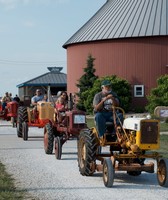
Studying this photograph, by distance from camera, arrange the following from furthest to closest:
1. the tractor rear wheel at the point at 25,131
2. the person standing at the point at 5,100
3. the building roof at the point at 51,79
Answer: the building roof at the point at 51,79 → the person standing at the point at 5,100 → the tractor rear wheel at the point at 25,131

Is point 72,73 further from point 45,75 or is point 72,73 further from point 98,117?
point 98,117

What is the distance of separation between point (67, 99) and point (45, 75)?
57845 mm

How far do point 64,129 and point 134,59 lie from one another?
32.2m

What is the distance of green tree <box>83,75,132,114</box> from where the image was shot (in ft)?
141

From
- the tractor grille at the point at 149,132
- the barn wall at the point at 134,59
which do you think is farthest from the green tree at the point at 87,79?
the tractor grille at the point at 149,132

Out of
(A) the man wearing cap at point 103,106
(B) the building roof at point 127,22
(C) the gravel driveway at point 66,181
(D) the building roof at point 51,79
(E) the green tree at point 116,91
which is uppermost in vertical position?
(B) the building roof at point 127,22

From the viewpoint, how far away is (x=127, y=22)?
46.9m

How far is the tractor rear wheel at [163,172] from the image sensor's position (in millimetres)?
9586

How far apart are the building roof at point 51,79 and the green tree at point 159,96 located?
3323 centimetres

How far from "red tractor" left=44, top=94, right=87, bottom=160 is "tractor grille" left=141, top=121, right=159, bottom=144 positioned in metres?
4.12

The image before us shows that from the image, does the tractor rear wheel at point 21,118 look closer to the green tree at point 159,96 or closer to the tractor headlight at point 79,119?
the tractor headlight at point 79,119

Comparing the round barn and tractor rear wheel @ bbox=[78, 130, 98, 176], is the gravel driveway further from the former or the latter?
the round barn

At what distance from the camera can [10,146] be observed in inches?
663

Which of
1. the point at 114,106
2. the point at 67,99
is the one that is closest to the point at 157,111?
the point at 67,99
